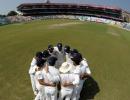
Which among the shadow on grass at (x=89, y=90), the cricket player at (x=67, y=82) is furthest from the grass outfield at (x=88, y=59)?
the cricket player at (x=67, y=82)

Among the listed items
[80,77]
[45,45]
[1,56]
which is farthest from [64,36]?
[80,77]

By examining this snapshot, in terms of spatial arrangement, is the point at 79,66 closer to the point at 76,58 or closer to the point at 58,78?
the point at 76,58

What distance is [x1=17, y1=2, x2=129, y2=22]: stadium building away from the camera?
128750 millimetres

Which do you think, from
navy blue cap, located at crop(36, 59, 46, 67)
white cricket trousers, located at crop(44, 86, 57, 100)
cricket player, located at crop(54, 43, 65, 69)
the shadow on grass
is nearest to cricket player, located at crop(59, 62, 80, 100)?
white cricket trousers, located at crop(44, 86, 57, 100)

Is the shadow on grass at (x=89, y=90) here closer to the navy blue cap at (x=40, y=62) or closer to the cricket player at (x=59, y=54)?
the cricket player at (x=59, y=54)

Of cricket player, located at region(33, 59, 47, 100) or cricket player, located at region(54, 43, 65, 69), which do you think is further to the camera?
cricket player, located at region(54, 43, 65, 69)

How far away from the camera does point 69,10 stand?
430ft

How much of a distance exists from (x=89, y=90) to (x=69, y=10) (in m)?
108

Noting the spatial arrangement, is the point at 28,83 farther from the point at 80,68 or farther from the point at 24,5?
the point at 24,5

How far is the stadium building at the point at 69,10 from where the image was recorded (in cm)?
12875

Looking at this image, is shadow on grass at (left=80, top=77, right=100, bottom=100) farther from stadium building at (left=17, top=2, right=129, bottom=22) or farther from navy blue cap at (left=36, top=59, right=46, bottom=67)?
stadium building at (left=17, top=2, right=129, bottom=22)

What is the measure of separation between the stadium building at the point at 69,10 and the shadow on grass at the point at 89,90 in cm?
10281

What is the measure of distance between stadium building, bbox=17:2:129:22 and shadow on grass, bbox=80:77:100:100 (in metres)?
103

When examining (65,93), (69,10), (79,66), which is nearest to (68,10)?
(69,10)
